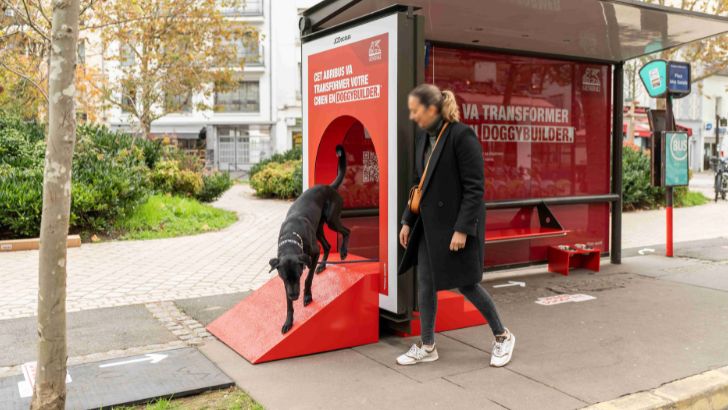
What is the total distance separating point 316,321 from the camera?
4816 millimetres

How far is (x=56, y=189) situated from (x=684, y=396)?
12.3 feet

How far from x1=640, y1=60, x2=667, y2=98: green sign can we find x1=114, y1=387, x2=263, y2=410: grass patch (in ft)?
A: 24.4

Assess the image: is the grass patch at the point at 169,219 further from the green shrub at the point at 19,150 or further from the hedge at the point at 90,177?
the green shrub at the point at 19,150

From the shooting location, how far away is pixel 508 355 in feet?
15.1

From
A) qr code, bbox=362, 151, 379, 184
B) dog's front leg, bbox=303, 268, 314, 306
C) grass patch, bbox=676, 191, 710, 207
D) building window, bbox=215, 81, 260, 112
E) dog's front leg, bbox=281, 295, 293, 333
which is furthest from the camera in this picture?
building window, bbox=215, 81, 260, 112

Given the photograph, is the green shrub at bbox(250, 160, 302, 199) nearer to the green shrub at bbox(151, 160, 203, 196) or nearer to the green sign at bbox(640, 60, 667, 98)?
the green shrub at bbox(151, 160, 203, 196)

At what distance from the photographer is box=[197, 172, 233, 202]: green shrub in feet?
54.4

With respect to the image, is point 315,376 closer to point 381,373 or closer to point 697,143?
point 381,373

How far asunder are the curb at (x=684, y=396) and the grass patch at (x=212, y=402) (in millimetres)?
2003

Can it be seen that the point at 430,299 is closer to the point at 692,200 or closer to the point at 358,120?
the point at 358,120

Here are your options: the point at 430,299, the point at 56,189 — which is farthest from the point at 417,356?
the point at 56,189

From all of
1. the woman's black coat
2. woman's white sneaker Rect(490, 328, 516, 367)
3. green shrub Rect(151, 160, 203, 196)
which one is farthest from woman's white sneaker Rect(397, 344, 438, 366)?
green shrub Rect(151, 160, 203, 196)

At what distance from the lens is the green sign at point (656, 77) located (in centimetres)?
896

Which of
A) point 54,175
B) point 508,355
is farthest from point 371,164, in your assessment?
point 54,175
